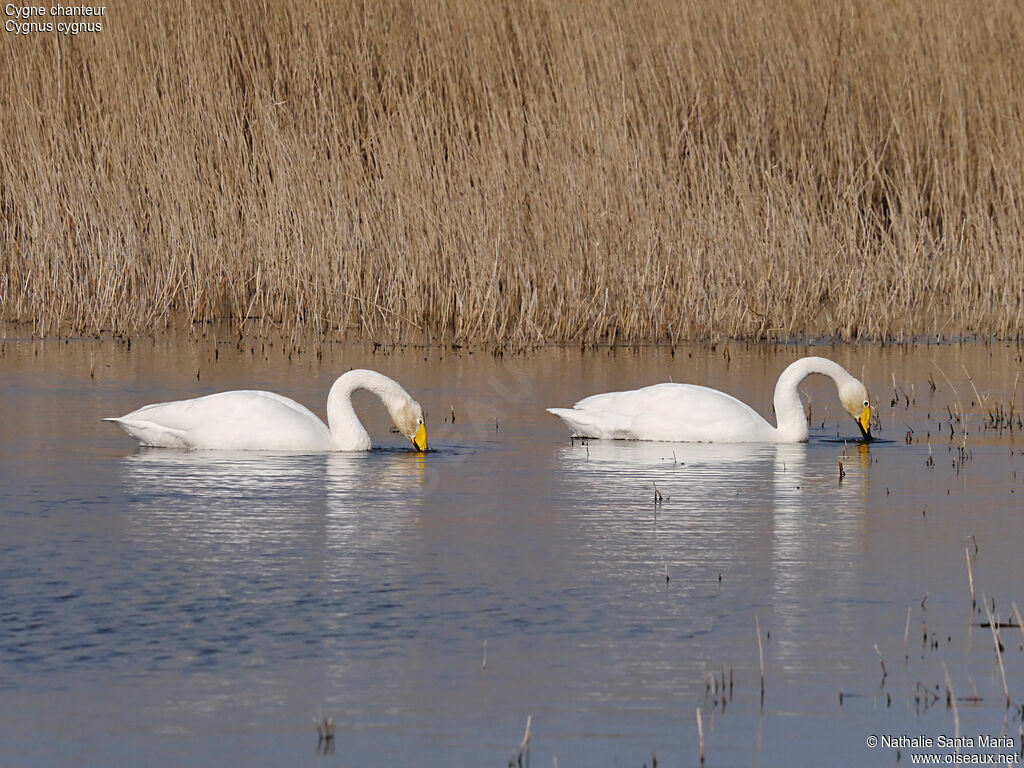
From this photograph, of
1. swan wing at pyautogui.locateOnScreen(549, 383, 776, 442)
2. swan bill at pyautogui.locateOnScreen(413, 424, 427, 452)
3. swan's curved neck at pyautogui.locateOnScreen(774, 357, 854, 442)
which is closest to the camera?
swan bill at pyautogui.locateOnScreen(413, 424, 427, 452)

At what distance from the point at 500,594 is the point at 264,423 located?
11.9 ft

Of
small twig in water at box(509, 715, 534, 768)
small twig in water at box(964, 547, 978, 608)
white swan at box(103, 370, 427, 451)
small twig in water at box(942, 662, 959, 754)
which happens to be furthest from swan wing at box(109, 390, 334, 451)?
small twig in water at box(509, 715, 534, 768)

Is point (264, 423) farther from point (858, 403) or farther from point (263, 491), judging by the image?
point (858, 403)

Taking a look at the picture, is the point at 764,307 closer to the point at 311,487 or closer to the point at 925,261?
the point at 925,261

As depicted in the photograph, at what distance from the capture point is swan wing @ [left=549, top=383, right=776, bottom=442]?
977 cm

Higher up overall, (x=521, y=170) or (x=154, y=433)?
(x=521, y=170)

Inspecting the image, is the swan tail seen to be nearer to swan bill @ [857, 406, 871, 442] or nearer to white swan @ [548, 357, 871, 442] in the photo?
white swan @ [548, 357, 871, 442]

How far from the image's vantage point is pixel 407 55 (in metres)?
17.3

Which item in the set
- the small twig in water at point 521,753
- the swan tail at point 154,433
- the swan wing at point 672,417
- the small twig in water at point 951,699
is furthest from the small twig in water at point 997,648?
the swan tail at point 154,433

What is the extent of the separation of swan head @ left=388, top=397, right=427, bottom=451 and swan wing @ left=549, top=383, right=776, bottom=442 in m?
0.86

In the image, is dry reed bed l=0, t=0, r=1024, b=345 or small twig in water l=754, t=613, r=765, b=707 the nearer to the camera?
small twig in water l=754, t=613, r=765, b=707

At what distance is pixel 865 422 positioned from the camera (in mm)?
9906

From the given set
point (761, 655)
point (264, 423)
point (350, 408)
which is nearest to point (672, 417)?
point (350, 408)

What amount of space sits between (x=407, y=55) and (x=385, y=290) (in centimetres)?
364
